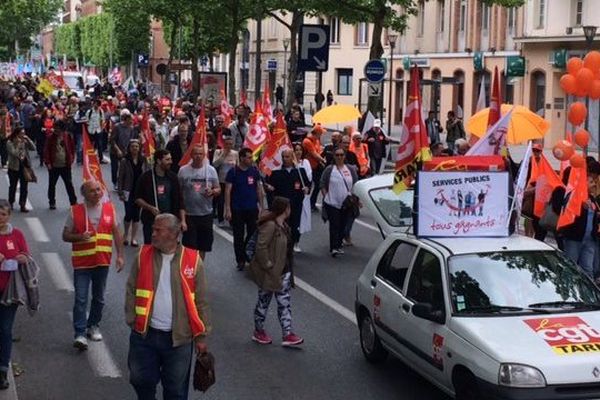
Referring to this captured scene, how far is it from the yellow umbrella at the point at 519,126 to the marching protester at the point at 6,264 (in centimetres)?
861

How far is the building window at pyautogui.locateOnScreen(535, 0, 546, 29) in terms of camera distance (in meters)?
43.2

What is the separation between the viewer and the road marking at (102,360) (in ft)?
31.5

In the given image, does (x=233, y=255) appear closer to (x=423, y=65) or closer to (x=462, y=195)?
(x=462, y=195)

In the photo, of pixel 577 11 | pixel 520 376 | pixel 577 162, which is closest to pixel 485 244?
pixel 520 376

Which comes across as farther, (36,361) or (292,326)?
(292,326)

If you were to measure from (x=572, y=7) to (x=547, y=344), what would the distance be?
118 feet

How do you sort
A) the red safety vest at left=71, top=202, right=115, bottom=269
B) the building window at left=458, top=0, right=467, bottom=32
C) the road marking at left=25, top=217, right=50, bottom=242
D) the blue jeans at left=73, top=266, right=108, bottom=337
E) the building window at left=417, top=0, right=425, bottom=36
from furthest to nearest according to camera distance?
the building window at left=417, top=0, right=425, bottom=36, the building window at left=458, top=0, right=467, bottom=32, the road marking at left=25, top=217, right=50, bottom=242, the blue jeans at left=73, top=266, right=108, bottom=337, the red safety vest at left=71, top=202, right=115, bottom=269

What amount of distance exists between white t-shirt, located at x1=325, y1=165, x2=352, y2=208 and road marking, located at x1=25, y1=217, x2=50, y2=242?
441 centimetres

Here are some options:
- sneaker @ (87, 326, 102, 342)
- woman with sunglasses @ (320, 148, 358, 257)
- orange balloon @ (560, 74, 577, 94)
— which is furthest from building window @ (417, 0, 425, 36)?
sneaker @ (87, 326, 102, 342)

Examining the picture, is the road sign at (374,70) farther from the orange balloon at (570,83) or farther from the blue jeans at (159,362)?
the blue jeans at (159,362)

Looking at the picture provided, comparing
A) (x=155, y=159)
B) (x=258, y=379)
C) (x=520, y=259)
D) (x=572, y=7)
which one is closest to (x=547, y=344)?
(x=520, y=259)

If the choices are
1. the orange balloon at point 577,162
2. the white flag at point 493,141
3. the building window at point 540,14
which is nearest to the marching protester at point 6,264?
the white flag at point 493,141

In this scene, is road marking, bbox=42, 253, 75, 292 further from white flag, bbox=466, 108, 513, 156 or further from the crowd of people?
white flag, bbox=466, 108, 513, 156

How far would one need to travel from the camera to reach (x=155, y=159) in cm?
1303
